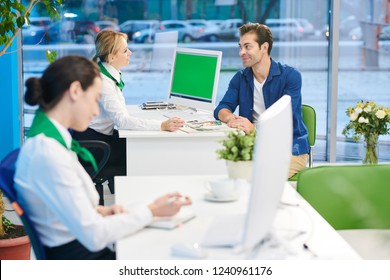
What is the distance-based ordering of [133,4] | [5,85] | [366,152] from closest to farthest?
[366,152], [5,85], [133,4]

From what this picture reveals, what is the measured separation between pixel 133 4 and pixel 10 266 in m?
4.68

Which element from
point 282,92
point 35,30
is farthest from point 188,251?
point 35,30

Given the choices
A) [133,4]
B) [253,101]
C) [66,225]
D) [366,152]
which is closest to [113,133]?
[253,101]

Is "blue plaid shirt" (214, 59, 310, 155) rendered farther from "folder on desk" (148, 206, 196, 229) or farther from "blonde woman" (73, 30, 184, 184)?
"folder on desk" (148, 206, 196, 229)

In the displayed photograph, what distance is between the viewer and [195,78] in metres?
5.41

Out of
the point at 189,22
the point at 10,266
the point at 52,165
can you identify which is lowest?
the point at 10,266

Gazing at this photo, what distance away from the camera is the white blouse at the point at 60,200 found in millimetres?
2467

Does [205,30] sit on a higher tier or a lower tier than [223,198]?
higher

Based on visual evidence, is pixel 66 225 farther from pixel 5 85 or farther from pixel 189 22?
pixel 189 22

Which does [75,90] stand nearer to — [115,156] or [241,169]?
[241,169]

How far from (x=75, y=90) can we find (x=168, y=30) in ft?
14.7

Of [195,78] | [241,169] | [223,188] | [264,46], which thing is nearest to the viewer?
[223,188]

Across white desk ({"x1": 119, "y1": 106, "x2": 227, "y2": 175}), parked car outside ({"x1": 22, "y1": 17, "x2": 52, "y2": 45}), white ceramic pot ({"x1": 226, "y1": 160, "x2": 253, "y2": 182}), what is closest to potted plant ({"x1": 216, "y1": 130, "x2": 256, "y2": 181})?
white ceramic pot ({"x1": 226, "y1": 160, "x2": 253, "y2": 182})

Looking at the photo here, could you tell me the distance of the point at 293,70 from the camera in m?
4.94
